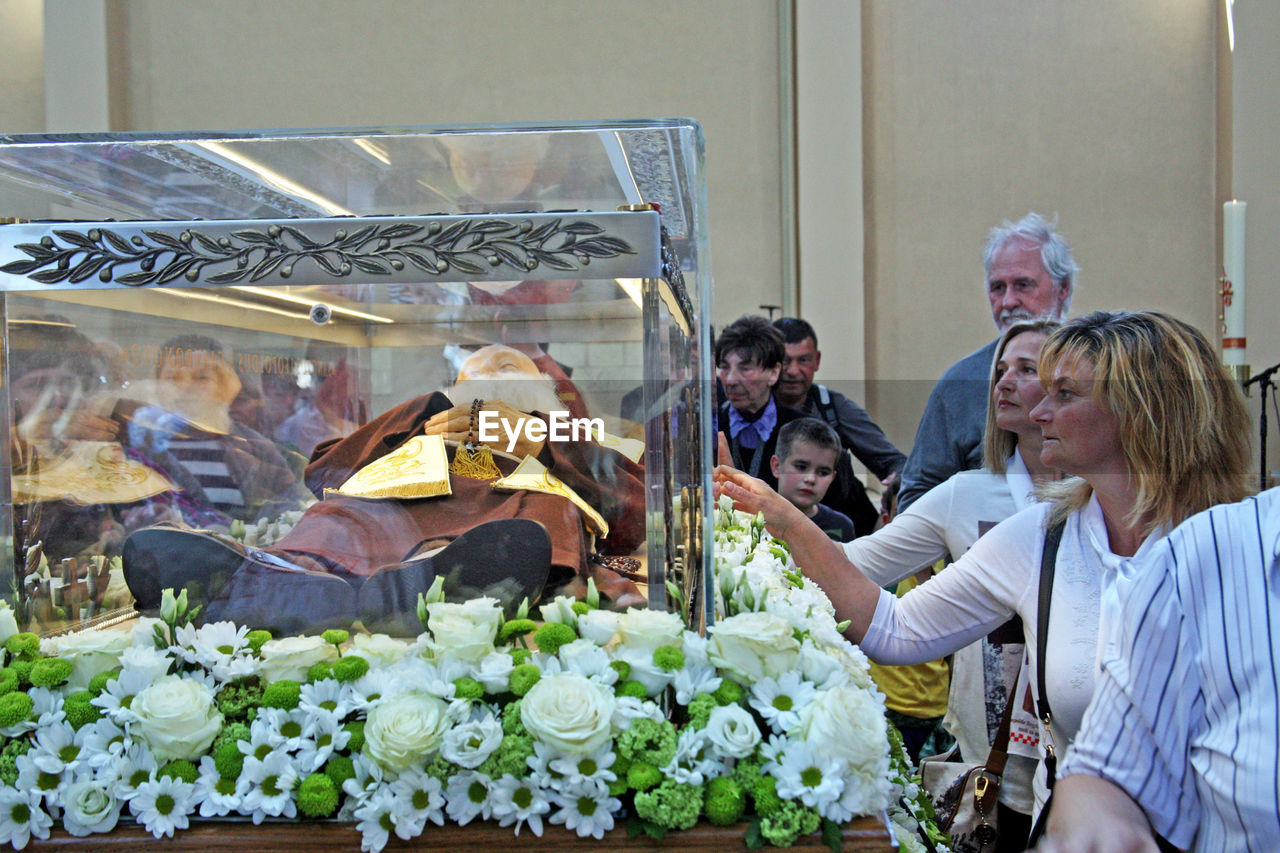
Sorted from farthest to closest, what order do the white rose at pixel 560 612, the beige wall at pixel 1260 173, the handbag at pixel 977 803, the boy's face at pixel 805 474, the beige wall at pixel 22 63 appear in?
the beige wall at pixel 22 63
the beige wall at pixel 1260 173
the boy's face at pixel 805 474
the handbag at pixel 977 803
the white rose at pixel 560 612

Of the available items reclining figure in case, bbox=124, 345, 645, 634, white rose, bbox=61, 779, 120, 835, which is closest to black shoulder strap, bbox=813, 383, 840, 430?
reclining figure in case, bbox=124, 345, 645, 634

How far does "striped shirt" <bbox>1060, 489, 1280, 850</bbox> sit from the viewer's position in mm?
954

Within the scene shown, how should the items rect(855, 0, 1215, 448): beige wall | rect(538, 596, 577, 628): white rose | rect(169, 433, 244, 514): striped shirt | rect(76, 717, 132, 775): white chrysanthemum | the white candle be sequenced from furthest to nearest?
rect(855, 0, 1215, 448): beige wall, the white candle, rect(169, 433, 244, 514): striped shirt, rect(538, 596, 577, 628): white rose, rect(76, 717, 132, 775): white chrysanthemum

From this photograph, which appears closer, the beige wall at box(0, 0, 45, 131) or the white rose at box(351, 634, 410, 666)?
the white rose at box(351, 634, 410, 666)

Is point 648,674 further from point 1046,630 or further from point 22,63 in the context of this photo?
point 22,63

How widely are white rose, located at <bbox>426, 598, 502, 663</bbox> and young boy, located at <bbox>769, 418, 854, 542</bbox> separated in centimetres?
187

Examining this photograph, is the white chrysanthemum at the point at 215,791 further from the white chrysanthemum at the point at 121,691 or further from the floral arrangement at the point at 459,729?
the white chrysanthemum at the point at 121,691

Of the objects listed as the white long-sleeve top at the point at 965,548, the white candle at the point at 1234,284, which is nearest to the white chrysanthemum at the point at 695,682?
the white long-sleeve top at the point at 965,548

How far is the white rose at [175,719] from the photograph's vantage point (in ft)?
3.41

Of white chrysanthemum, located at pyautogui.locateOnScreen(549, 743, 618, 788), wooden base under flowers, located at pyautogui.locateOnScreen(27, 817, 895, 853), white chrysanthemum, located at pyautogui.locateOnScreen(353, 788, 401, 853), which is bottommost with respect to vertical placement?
wooden base under flowers, located at pyautogui.locateOnScreen(27, 817, 895, 853)

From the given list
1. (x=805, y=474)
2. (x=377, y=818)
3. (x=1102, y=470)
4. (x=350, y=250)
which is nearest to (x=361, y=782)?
(x=377, y=818)

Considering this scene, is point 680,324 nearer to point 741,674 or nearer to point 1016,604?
point 741,674

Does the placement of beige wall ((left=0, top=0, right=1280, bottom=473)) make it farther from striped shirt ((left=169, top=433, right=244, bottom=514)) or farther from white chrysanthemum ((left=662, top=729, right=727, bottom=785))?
white chrysanthemum ((left=662, top=729, right=727, bottom=785))

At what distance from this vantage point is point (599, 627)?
114 centimetres
